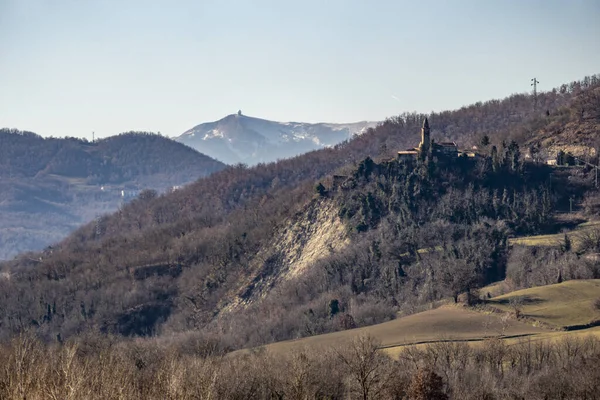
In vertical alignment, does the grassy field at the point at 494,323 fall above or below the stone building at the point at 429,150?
below

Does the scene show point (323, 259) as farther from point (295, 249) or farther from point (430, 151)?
point (430, 151)

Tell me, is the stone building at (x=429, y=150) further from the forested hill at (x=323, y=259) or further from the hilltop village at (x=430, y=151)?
the forested hill at (x=323, y=259)

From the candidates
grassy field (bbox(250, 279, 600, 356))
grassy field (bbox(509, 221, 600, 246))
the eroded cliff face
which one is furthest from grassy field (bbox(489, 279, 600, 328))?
the eroded cliff face

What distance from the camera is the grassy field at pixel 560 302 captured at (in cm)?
8638

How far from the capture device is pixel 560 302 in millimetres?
91062

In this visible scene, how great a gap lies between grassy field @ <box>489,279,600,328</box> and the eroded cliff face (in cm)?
3499

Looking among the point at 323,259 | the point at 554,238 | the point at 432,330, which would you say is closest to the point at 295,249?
the point at 323,259

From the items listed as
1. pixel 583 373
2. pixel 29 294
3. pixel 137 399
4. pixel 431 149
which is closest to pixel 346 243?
pixel 431 149

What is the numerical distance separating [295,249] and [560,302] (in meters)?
49.1

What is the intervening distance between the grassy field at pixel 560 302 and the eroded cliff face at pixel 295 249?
35.0 meters

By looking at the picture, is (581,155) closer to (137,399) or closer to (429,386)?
(429,386)

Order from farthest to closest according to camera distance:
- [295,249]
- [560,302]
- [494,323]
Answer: [295,249], [560,302], [494,323]

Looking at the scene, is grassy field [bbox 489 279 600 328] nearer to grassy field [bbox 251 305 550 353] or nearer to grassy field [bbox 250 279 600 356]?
grassy field [bbox 250 279 600 356]

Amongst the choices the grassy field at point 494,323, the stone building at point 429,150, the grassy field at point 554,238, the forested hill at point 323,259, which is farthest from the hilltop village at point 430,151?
the grassy field at point 494,323
